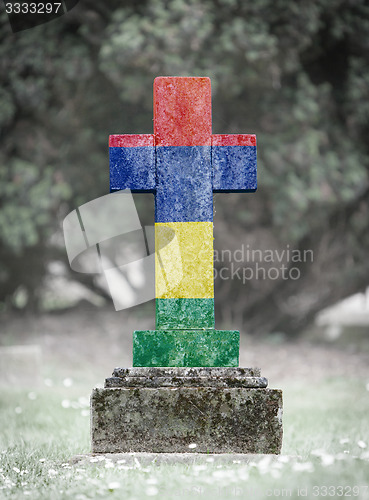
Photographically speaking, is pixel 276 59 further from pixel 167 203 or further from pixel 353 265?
pixel 167 203

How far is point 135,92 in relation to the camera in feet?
25.3

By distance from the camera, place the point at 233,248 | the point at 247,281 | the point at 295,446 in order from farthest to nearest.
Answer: the point at 247,281 < the point at 233,248 < the point at 295,446

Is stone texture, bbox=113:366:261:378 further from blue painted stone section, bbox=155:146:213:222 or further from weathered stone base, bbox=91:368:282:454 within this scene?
blue painted stone section, bbox=155:146:213:222

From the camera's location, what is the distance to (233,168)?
351 centimetres

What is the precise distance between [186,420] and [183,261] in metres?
0.89

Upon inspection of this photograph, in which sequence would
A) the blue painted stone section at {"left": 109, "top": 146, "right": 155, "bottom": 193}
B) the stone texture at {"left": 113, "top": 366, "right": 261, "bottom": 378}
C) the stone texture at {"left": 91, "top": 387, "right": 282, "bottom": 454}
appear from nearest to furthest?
the stone texture at {"left": 91, "top": 387, "right": 282, "bottom": 454}, the stone texture at {"left": 113, "top": 366, "right": 261, "bottom": 378}, the blue painted stone section at {"left": 109, "top": 146, "right": 155, "bottom": 193}

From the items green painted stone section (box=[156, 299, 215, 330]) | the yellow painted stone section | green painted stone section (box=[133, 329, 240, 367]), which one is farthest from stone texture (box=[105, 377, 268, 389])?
the yellow painted stone section

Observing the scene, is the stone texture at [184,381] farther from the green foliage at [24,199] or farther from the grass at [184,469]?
the green foliage at [24,199]

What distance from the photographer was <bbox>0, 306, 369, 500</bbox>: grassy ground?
2.48 meters

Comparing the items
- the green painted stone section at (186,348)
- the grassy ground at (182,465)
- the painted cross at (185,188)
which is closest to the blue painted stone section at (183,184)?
the painted cross at (185,188)

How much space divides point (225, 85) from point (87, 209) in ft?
8.92

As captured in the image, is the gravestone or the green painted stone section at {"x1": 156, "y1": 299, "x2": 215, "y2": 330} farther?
the green painted stone section at {"x1": 156, "y1": 299, "x2": 215, "y2": 330}

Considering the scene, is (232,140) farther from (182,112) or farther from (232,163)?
(182,112)

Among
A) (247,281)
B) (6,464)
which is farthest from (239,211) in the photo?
(6,464)
